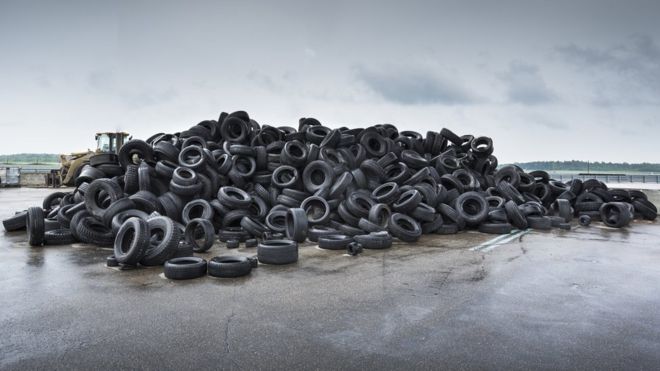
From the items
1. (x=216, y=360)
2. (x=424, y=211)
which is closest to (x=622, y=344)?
(x=216, y=360)

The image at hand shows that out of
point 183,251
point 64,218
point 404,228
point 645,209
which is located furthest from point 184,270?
point 645,209

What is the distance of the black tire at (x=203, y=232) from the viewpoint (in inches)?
322

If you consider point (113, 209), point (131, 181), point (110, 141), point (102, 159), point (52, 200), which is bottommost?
point (52, 200)

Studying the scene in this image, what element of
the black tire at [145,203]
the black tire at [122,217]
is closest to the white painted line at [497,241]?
the black tire at [122,217]

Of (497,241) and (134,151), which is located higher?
(134,151)

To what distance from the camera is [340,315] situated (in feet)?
15.3

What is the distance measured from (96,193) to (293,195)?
202 inches

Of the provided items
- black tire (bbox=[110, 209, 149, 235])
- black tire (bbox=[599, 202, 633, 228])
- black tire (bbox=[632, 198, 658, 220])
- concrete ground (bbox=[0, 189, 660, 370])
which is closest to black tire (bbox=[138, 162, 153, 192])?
black tire (bbox=[110, 209, 149, 235])

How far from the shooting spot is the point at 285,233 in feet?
32.8

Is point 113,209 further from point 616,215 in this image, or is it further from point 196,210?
point 616,215

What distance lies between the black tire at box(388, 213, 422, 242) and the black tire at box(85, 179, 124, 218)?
22.6 feet

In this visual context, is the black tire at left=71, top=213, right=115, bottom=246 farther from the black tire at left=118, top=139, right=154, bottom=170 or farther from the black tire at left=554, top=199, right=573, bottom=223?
the black tire at left=554, top=199, right=573, bottom=223

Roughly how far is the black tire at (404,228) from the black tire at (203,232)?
4.35 m

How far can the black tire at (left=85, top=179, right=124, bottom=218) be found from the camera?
9516 millimetres
